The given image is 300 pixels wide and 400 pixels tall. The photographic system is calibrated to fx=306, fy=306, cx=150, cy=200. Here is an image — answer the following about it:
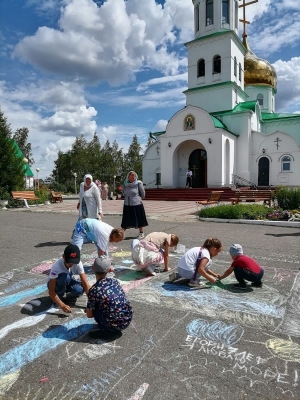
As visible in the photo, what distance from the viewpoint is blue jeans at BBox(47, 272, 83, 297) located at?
3530 millimetres

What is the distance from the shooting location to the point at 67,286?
376 cm

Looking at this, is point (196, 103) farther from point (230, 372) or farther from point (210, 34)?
point (230, 372)

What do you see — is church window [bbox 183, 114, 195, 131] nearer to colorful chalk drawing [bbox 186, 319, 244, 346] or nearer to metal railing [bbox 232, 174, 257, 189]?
metal railing [bbox 232, 174, 257, 189]

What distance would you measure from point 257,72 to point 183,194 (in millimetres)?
17746

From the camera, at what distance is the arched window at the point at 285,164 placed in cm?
2373

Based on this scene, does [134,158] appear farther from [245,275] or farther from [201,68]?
[245,275]

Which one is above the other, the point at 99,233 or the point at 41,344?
the point at 99,233

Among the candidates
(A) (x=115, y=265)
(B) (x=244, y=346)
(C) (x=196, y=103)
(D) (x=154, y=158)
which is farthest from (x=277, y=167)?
(B) (x=244, y=346)

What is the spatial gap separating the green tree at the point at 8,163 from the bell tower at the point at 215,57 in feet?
49.9

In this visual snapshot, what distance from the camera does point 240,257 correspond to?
4.11 m

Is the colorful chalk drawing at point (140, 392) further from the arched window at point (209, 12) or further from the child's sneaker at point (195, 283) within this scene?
the arched window at point (209, 12)

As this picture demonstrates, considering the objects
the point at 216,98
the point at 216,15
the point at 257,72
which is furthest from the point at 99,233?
the point at 257,72

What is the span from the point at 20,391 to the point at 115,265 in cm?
318

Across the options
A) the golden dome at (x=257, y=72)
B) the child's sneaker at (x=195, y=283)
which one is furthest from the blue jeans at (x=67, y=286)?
the golden dome at (x=257, y=72)
